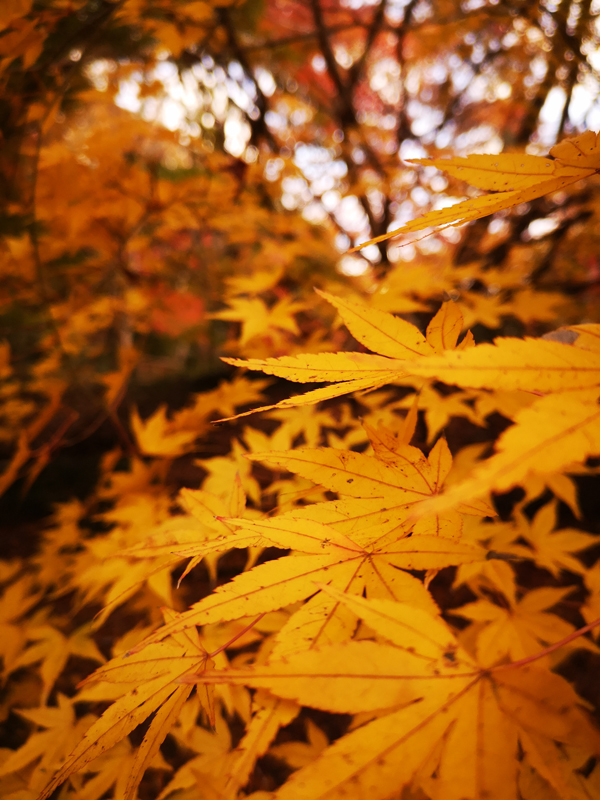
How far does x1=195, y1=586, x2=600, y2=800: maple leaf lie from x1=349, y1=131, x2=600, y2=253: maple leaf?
1.09 feet

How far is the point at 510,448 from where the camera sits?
206mm

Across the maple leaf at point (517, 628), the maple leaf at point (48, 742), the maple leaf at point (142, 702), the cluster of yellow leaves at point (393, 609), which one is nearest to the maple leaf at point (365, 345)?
the cluster of yellow leaves at point (393, 609)

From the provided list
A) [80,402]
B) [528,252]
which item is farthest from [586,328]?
[528,252]

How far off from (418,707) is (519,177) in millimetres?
447

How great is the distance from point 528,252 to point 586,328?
11.0 ft

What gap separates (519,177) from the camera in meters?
0.33

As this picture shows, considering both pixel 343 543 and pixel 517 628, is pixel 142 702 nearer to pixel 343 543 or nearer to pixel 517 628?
pixel 343 543

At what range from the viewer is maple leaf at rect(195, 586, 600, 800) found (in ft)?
0.83

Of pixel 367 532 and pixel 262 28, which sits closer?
pixel 367 532

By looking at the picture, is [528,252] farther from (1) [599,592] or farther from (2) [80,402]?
(2) [80,402]

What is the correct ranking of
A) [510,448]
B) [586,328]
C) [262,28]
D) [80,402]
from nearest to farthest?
[510,448] < [586,328] < [80,402] < [262,28]

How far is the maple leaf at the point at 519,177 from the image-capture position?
320 mm

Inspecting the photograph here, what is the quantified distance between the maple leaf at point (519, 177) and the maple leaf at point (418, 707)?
331 mm

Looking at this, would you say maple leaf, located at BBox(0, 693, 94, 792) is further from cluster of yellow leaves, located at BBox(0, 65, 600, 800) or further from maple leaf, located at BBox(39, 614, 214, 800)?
maple leaf, located at BBox(39, 614, 214, 800)
